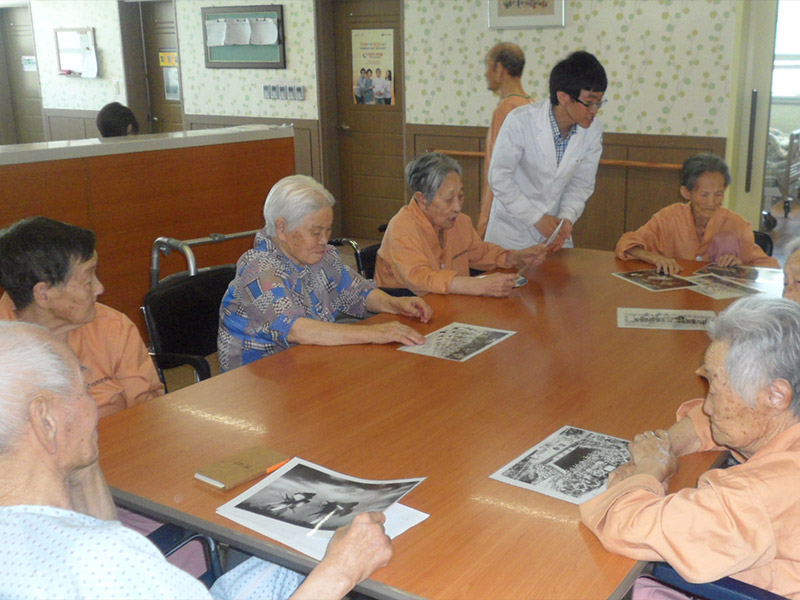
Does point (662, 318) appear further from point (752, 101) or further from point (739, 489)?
point (752, 101)

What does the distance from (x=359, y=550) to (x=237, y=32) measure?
7.50m

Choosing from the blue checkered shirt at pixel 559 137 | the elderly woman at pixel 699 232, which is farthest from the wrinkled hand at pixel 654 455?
the blue checkered shirt at pixel 559 137

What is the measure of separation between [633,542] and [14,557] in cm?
94

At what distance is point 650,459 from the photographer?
1.61m

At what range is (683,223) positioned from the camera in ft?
12.0

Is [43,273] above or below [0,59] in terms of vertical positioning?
below

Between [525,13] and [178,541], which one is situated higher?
[525,13]

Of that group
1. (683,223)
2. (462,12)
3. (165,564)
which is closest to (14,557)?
(165,564)

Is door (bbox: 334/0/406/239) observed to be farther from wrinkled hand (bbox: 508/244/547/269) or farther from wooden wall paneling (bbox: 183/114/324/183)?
wrinkled hand (bbox: 508/244/547/269)

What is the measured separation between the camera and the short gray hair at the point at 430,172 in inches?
126

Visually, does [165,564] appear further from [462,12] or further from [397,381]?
[462,12]

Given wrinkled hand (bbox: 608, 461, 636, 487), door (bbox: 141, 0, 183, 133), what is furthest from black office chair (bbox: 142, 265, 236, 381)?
door (bbox: 141, 0, 183, 133)

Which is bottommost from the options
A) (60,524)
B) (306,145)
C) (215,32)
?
(60,524)

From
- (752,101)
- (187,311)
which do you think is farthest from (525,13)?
(187,311)
